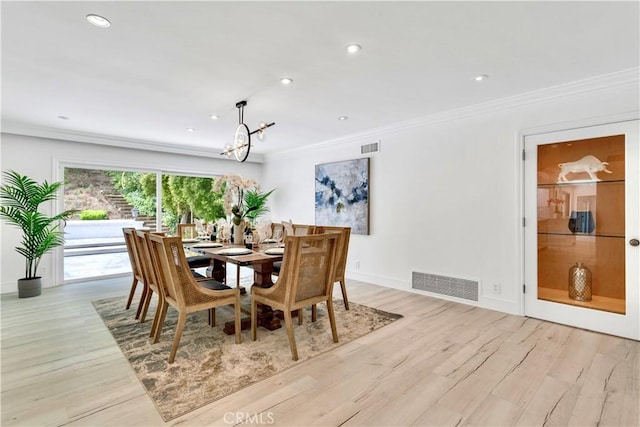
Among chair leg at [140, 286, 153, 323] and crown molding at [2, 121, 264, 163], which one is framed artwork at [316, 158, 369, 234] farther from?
chair leg at [140, 286, 153, 323]

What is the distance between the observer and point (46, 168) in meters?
4.75

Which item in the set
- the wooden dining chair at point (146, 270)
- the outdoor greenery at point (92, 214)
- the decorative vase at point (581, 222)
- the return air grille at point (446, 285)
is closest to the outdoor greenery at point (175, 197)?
the outdoor greenery at point (92, 214)

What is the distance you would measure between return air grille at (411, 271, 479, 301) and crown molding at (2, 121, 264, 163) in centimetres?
450

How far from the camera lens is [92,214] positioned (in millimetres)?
5145

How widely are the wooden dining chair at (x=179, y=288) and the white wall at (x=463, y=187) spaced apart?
272 cm

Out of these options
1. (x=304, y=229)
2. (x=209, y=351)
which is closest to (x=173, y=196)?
(x=304, y=229)

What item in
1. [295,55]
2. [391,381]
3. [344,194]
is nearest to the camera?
[391,381]

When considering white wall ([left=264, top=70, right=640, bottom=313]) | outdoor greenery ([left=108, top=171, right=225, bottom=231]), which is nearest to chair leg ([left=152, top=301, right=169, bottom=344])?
outdoor greenery ([left=108, top=171, right=225, bottom=231])

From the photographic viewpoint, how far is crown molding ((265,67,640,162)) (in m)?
2.84

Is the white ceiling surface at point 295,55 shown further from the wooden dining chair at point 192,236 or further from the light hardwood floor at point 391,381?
the light hardwood floor at point 391,381

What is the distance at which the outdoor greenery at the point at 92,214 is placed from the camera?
201 inches

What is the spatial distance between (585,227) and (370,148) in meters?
2.83

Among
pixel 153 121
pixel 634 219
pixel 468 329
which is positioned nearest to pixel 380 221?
→ pixel 468 329

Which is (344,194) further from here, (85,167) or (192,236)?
(85,167)
